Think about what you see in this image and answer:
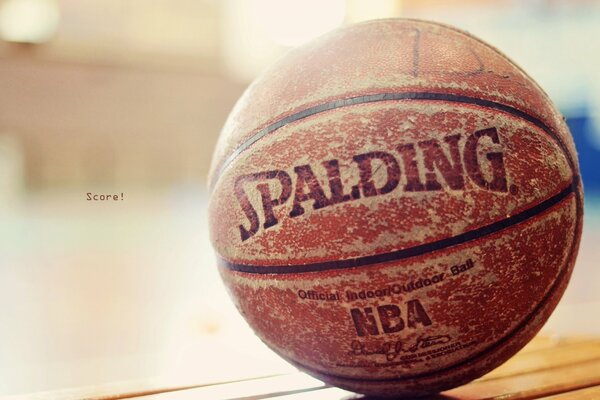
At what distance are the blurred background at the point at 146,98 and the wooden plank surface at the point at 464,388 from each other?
2.50 meters

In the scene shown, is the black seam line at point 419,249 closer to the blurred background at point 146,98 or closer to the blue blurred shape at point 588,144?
the blurred background at point 146,98

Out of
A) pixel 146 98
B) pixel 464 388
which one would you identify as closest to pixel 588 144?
pixel 146 98

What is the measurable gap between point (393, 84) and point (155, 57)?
7710 millimetres

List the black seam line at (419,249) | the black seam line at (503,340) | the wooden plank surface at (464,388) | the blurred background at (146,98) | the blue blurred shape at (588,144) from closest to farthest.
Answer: the black seam line at (419,249) → the black seam line at (503,340) → the wooden plank surface at (464,388) → the blurred background at (146,98) → the blue blurred shape at (588,144)

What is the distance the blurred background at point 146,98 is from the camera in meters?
5.66

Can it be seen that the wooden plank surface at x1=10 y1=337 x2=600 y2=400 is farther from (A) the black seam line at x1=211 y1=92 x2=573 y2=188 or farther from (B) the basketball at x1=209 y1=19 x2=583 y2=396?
(A) the black seam line at x1=211 y1=92 x2=573 y2=188

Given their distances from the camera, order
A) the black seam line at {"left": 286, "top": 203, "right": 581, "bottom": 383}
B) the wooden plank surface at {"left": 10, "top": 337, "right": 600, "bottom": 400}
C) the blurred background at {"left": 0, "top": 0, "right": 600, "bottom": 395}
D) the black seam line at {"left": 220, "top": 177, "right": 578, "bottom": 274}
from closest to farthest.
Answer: the black seam line at {"left": 220, "top": 177, "right": 578, "bottom": 274}, the black seam line at {"left": 286, "top": 203, "right": 581, "bottom": 383}, the wooden plank surface at {"left": 10, "top": 337, "right": 600, "bottom": 400}, the blurred background at {"left": 0, "top": 0, "right": 600, "bottom": 395}

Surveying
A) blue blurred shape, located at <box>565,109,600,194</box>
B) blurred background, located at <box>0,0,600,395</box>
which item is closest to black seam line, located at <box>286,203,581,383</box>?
blurred background, located at <box>0,0,600,395</box>

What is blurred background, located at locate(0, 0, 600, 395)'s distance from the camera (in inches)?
223

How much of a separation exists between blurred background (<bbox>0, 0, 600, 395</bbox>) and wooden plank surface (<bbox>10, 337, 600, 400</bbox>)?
8.19 feet

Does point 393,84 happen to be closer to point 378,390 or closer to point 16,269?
point 378,390

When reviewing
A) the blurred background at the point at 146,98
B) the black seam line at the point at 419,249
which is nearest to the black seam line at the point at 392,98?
the black seam line at the point at 419,249

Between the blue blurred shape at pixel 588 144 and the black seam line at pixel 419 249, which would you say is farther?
the blue blurred shape at pixel 588 144

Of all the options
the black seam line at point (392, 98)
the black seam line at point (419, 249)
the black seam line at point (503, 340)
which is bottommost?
the black seam line at point (503, 340)
